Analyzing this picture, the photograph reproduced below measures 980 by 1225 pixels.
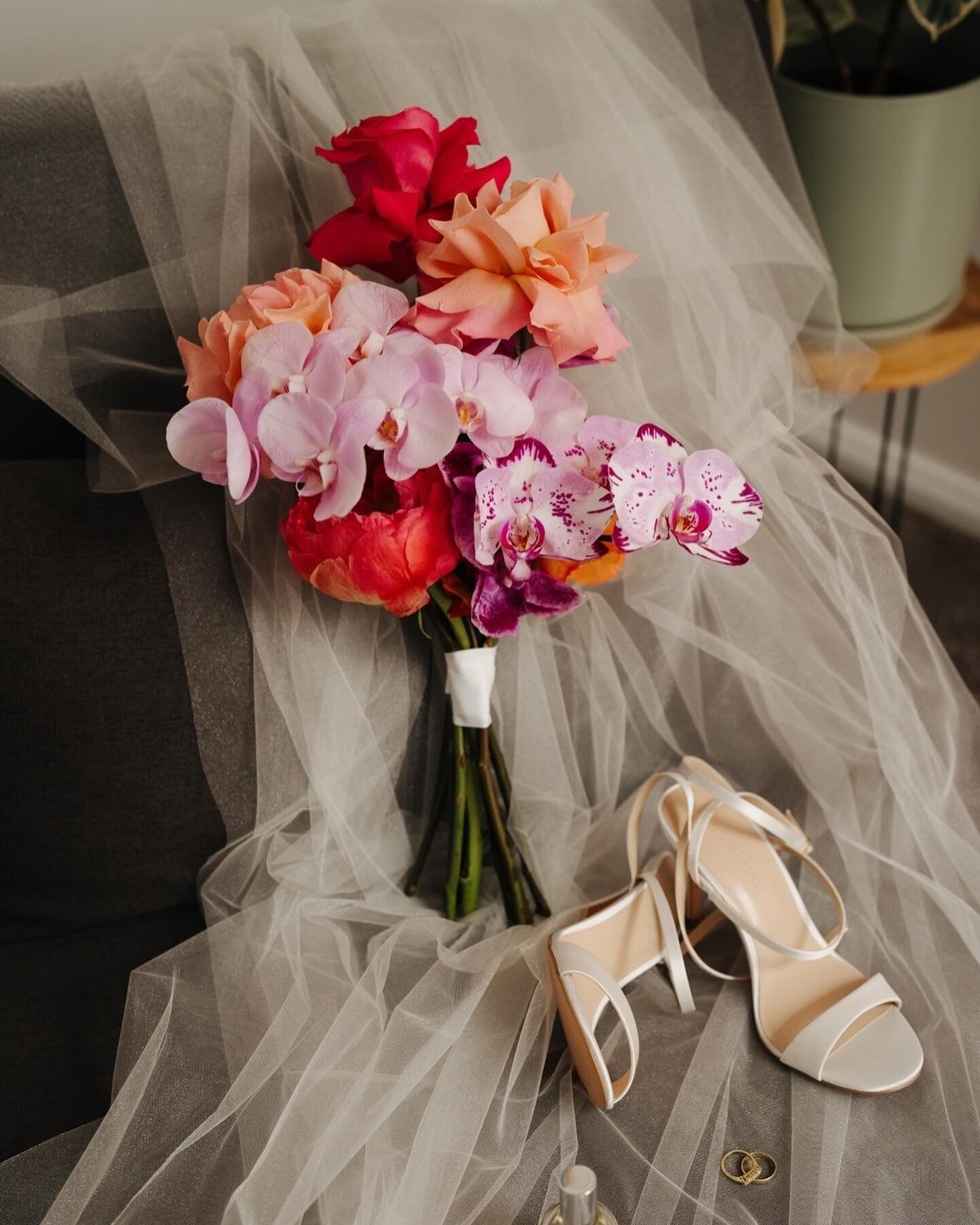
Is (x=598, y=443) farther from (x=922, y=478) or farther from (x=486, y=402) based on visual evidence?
(x=922, y=478)

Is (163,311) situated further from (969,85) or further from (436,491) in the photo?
(969,85)

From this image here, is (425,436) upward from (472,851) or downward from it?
upward

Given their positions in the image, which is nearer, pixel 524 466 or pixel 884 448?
pixel 524 466

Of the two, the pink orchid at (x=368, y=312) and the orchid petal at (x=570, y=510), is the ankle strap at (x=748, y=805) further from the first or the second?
the pink orchid at (x=368, y=312)

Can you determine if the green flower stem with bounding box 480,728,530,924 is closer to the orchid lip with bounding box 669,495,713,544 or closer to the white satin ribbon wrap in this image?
the white satin ribbon wrap

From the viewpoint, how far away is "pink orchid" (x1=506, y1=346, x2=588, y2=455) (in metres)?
0.72

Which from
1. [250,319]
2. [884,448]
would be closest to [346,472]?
[250,319]

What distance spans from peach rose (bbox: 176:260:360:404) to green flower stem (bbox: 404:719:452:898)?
0.33 metres

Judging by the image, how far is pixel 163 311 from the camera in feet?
2.95

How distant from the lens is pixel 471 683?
82 cm

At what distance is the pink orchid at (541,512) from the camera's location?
70 centimetres

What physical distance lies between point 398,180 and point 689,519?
10.9 inches

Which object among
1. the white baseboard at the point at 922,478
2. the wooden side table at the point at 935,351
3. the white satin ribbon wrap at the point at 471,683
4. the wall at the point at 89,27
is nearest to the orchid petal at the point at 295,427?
the white satin ribbon wrap at the point at 471,683

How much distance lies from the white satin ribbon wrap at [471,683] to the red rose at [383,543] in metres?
0.08
